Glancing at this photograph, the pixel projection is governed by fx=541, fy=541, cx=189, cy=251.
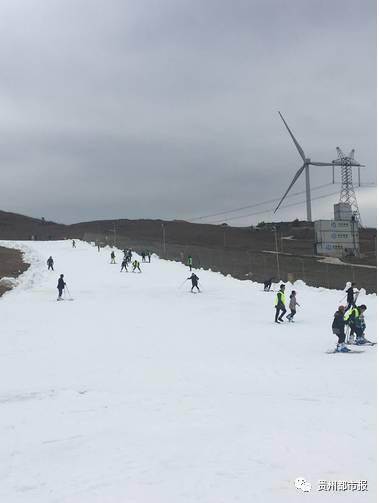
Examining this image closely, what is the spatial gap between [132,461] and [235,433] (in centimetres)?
175

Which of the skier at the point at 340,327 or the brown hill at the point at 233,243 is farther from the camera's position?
A: the brown hill at the point at 233,243

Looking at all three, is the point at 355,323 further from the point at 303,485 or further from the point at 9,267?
the point at 9,267

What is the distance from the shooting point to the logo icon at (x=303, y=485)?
619 centimetres

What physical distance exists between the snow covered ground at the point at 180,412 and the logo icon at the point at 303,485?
0.29ft

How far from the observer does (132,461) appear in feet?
23.4

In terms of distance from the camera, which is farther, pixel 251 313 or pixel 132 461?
pixel 251 313

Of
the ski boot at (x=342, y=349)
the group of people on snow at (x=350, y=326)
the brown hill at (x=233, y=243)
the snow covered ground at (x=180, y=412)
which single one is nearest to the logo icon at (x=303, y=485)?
the snow covered ground at (x=180, y=412)

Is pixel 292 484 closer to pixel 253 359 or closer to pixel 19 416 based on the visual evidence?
pixel 19 416

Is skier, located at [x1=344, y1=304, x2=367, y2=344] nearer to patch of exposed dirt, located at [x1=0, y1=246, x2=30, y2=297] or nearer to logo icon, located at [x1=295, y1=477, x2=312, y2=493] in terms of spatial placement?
logo icon, located at [x1=295, y1=477, x2=312, y2=493]

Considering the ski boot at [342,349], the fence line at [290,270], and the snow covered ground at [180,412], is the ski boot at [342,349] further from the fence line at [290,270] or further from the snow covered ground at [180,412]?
the fence line at [290,270]

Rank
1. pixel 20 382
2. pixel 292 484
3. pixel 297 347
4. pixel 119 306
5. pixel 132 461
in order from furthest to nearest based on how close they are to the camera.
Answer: pixel 119 306 → pixel 297 347 → pixel 20 382 → pixel 132 461 → pixel 292 484

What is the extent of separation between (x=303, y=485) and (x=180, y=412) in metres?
3.30

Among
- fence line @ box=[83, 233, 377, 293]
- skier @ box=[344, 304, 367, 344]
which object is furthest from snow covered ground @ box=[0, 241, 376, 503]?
fence line @ box=[83, 233, 377, 293]

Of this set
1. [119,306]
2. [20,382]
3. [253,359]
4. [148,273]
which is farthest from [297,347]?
[148,273]
